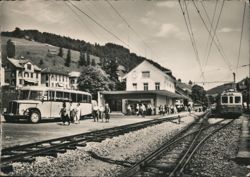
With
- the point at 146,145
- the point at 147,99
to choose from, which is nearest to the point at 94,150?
the point at 146,145

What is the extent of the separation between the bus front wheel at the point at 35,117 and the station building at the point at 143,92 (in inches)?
911

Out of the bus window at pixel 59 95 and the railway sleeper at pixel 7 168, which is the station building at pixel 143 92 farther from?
the railway sleeper at pixel 7 168

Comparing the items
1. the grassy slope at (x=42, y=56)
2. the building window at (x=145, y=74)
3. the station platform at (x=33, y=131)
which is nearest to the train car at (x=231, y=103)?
the station platform at (x=33, y=131)

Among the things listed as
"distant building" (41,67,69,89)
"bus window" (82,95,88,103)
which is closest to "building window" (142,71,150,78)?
"bus window" (82,95,88,103)

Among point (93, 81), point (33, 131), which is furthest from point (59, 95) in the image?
point (93, 81)

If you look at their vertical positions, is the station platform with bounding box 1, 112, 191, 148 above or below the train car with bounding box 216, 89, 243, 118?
below

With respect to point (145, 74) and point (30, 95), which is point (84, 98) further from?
point (145, 74)

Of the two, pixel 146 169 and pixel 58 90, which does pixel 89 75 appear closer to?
pixel 58 90

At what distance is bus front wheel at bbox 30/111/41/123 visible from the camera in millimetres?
23587

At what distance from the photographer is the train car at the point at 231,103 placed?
34.4 metres

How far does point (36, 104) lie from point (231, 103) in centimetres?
2006

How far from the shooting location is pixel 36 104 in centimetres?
2436

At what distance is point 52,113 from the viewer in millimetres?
25562

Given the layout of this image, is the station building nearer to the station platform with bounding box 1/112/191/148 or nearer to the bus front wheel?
the bus front wheel
